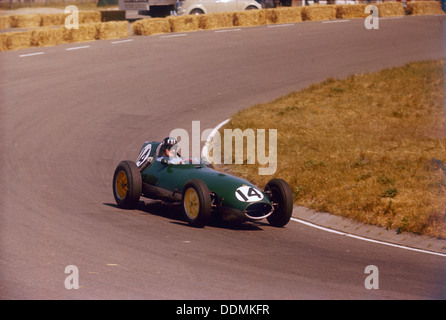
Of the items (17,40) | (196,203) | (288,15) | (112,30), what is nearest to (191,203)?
(196,203)

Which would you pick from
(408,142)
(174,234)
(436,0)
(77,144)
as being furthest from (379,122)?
(436,0)

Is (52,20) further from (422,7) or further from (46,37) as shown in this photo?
(422,7)

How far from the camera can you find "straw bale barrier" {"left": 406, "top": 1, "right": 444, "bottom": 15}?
135ft

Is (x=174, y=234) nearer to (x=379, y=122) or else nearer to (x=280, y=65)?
(x=379, y=122)

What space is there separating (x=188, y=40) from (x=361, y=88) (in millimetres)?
10914

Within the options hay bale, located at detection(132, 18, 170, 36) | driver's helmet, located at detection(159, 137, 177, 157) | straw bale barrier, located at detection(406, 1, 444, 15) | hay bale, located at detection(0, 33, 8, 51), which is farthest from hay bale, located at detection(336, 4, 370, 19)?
→ driver's helmet, located at detection(159, 137, 177, 157)

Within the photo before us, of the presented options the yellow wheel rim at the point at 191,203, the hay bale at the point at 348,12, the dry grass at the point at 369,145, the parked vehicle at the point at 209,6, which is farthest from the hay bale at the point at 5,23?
the yellow wheel rim at the point at 191,203

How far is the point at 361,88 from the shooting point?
23.7m

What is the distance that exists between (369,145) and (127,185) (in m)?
7.33

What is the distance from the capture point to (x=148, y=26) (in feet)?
108

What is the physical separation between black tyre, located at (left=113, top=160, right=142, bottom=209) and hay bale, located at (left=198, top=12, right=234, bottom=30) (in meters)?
22.8

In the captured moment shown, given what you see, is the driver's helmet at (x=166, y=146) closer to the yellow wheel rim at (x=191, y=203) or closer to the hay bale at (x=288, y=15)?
the yellow wheel rim at (x=191, y=203)

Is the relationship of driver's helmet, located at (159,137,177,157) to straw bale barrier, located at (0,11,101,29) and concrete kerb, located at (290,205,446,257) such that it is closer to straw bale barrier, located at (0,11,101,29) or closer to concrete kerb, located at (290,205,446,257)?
concrete kerb, located at (290,205,446,257)
